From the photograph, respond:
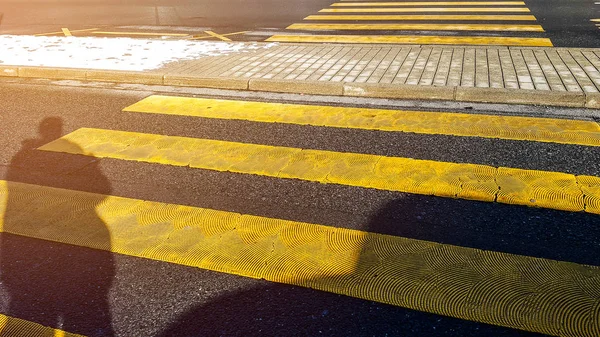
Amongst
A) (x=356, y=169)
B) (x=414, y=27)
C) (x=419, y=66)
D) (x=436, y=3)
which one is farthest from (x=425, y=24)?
(x=356, y=169)

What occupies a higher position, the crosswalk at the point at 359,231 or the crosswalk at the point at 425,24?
the crosswalk at the point at 425,24

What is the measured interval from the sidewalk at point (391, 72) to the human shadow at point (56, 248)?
2945 mm

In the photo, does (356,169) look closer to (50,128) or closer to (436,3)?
(50,128)

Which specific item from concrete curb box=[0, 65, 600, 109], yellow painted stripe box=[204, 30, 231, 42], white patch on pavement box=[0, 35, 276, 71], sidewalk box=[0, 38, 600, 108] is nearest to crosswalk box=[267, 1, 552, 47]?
yellow painted stripe box=[204, 30, 231, 42]

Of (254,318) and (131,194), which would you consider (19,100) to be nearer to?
(131,194)

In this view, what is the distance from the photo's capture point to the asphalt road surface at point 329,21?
34.4 feet

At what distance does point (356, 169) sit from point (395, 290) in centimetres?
166

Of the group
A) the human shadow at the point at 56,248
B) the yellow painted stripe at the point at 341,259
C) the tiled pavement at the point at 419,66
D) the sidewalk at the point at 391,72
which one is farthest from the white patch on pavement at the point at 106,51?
the yellow painted stripe at the point at 341,259

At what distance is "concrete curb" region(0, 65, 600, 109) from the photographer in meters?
6.11

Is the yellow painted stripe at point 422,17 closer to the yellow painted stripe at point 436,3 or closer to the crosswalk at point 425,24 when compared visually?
the crosswalk at point 425,24

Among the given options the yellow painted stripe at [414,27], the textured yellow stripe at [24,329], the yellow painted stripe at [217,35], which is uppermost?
the yellow painted stripe at [414,27]

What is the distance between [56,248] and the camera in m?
3.56

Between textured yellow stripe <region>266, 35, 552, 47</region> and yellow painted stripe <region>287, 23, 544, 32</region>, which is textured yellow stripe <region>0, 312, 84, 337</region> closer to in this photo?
textured yellow stripe <region>266, 35, 552, 47</region>

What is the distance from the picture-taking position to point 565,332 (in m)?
2.66
